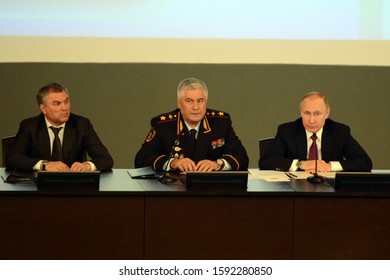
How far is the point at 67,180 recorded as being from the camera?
4.10 meters

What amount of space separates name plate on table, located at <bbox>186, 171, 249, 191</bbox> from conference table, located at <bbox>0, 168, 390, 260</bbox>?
0.08 m

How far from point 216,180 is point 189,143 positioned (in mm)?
888

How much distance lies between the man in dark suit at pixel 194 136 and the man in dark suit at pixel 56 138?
0.29 m

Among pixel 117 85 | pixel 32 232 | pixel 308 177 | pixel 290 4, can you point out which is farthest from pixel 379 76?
pixel 32 232

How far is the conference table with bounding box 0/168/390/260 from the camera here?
157 inches

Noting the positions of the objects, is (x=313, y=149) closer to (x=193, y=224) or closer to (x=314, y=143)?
(x=314, y=143)

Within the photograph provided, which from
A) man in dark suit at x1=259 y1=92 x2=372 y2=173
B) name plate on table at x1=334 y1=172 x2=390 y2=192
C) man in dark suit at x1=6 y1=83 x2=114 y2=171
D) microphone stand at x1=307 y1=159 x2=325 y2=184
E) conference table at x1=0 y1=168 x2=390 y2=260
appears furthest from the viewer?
man in dark suit at x1=259 y1=92 x2=372 y2=173

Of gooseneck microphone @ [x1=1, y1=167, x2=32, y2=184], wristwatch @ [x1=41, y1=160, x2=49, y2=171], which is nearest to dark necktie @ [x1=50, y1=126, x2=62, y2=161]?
wristwatch @ [x1=41, y1=160, x2=49, y2=171]

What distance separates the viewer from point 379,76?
22.9ft

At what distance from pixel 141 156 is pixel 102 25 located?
183cm

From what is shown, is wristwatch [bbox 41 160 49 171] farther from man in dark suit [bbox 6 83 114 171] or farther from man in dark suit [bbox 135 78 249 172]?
man in dark suit [bbox 135 78 249 172]

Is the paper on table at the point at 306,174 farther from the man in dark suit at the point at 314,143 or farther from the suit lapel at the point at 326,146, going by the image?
the suit lapel at the point at 326,146

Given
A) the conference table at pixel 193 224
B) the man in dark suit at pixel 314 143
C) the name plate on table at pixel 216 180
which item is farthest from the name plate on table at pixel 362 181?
the man in dark suit at pixel 314 143

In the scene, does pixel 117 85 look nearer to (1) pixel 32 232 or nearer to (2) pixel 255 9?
(2) pixel 255 9
